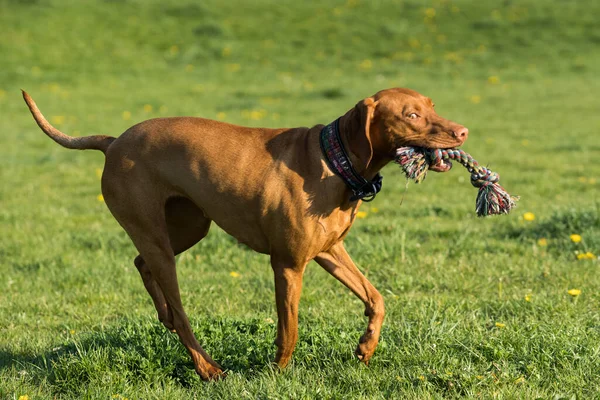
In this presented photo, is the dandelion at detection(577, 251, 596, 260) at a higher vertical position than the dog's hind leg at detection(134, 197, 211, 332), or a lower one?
lower

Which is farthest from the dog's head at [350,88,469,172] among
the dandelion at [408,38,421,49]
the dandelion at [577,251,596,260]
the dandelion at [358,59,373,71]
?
the dandelion at [408,38,421,49]

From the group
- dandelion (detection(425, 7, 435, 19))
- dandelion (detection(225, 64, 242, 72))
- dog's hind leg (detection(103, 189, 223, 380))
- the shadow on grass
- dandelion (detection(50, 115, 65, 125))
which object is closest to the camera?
the shadow on grass

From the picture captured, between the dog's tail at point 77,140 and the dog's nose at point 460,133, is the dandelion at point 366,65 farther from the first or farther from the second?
the dog's nose at point 460,133

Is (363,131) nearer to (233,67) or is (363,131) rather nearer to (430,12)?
(233,67)

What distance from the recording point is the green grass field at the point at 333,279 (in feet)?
13.0

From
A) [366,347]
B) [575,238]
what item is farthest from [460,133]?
[575,238]

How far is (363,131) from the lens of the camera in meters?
3.94

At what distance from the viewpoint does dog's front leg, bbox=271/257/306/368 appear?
13.2 feet

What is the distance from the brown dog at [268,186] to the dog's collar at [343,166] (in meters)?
0.01

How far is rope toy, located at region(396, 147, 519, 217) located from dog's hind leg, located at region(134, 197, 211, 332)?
131cm

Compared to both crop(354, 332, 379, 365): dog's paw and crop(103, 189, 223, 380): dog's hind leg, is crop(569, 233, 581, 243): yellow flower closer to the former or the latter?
crop(354, 332, 379, 365): dog's paw

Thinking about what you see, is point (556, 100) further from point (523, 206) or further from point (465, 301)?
point (465, 301)

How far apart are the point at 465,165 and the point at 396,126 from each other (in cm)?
45

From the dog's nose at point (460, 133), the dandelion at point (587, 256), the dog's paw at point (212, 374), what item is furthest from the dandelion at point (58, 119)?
the dog's nose at point (460, 133)
